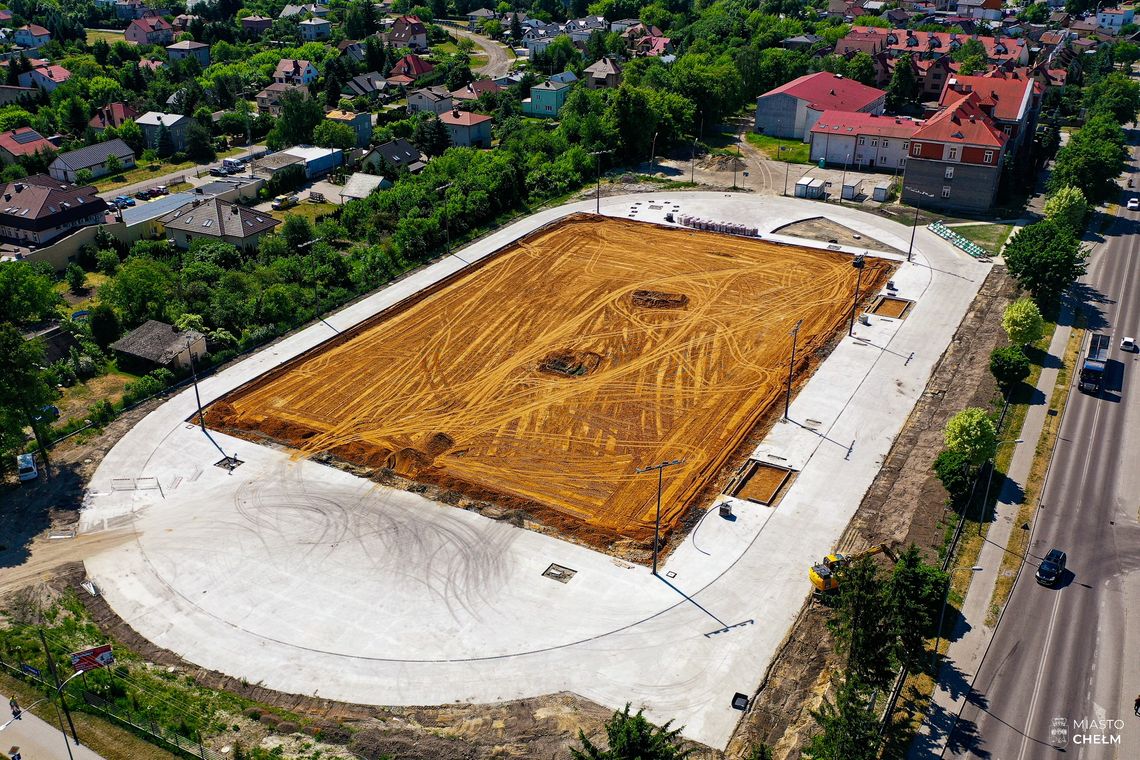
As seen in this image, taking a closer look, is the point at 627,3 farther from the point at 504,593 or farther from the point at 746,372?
the point at 504,593

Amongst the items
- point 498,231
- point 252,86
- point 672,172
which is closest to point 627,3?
point 252,86

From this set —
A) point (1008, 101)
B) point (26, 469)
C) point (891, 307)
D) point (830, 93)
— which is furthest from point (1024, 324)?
point (830, 93)

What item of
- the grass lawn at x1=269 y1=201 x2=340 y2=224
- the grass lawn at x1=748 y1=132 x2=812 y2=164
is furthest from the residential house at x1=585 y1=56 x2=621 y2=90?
the grass lawn at x1=269 y1=201 x2=340 y2=224

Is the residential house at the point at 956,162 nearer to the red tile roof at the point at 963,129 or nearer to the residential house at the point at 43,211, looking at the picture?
the red tile roof at the point at 963,129

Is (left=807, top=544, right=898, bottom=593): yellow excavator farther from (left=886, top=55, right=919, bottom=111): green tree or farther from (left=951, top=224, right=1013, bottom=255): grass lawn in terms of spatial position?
(left=886, top=55, right=919, bottom=111): green tree

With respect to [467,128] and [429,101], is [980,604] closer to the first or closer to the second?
[467,128]

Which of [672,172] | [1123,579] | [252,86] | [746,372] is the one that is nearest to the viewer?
[1123,579]

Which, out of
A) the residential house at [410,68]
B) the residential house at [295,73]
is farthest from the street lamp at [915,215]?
the residential house at [295,73]
